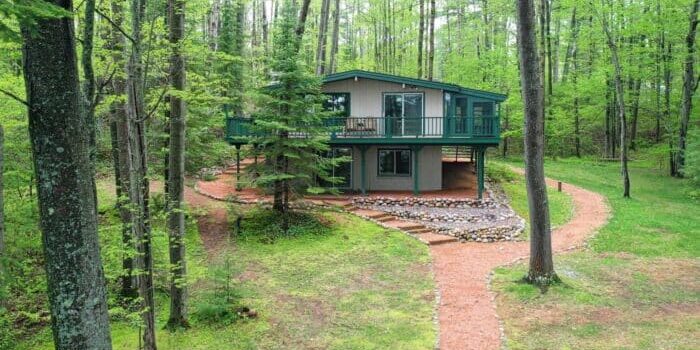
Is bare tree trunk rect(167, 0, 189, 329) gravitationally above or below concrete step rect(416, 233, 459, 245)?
above

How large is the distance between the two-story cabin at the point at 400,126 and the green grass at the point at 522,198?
1912mm

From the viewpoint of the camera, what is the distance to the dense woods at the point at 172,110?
10.9 feet

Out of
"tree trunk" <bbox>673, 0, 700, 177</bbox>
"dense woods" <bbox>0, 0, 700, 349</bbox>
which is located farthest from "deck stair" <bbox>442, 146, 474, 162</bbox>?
"tree trunk" <bbox>673, 0, 700, 177</bbox>

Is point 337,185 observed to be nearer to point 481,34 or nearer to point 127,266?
point 127,266

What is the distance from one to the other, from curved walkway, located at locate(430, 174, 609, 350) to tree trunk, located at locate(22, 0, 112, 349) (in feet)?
18.3

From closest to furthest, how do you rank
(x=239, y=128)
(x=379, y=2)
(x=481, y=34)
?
1. (x=239, y=128)
2. (x=379, y=2)
3. (x=481, y=34)

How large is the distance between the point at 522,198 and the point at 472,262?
874 centimetres

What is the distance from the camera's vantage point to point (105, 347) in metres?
3.54

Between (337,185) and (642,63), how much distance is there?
18.5 meters

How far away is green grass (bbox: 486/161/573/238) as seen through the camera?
17.4 metres

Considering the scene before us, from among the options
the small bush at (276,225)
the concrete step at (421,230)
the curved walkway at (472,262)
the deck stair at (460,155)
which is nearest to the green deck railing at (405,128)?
the curved walkway at (472,262)

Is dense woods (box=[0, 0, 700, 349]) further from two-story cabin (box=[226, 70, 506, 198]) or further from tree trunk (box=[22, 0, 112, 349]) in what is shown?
two-story cabin (box=[226, 70, 506, 198])

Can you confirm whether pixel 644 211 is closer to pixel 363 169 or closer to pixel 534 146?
pixel 534 146

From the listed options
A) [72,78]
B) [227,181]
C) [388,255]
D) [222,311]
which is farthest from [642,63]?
[72,78]
